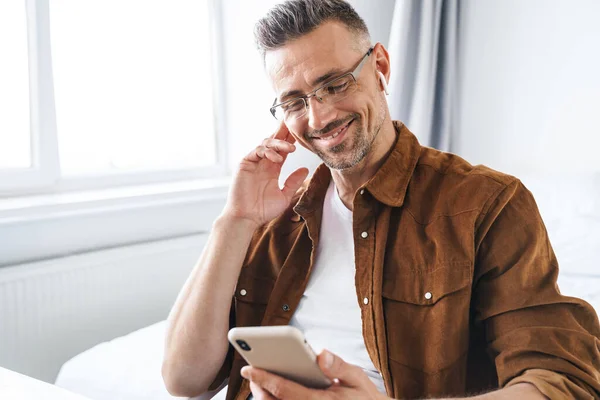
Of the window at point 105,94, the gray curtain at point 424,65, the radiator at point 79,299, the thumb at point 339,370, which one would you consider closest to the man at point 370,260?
the thumb at point 339,370

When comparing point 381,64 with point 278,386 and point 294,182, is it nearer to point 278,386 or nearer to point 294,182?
point 294,182

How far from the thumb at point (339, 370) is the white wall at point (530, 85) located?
6.11 feet

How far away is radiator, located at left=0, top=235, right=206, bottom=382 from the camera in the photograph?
187 centimetres

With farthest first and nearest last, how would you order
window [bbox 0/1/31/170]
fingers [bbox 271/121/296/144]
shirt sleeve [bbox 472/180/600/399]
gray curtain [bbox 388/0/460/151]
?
gray curtain [bbox 388/0/460/151]
window [bbox 0/1/31/170]
fingers [bbox 271/121/296/144]
shirt sleeve [bbox 472/180/600/399]

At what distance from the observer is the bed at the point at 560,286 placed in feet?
5.03

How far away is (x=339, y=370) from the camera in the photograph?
0.85 meters

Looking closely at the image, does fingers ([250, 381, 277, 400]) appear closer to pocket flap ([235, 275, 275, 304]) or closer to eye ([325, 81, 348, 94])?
pocket flap ([235, 275, 275, 304])

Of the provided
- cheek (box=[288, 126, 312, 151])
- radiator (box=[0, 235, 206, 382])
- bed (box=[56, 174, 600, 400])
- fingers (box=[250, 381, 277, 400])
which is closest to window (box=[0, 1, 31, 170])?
radiator (box=[0, 235, 206, 382])

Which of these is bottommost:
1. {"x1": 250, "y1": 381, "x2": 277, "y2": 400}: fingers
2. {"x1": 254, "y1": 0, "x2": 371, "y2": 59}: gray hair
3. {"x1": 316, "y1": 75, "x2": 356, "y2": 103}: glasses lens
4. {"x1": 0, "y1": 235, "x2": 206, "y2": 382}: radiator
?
{"x1": 0, "y1": 235, "x2": 206, "y2": 382}: radiator


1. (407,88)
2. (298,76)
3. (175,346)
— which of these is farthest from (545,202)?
(175,346)

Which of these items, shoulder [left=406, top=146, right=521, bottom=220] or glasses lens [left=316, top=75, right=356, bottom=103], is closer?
shoulder [left=406, top=146, right=521, bottom=220]

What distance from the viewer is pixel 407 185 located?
1263 mm

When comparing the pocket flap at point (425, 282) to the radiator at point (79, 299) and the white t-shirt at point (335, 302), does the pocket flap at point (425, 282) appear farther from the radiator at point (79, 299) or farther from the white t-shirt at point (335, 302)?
the radiator at point (79, 299)

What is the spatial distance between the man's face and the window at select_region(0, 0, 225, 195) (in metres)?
1.18
